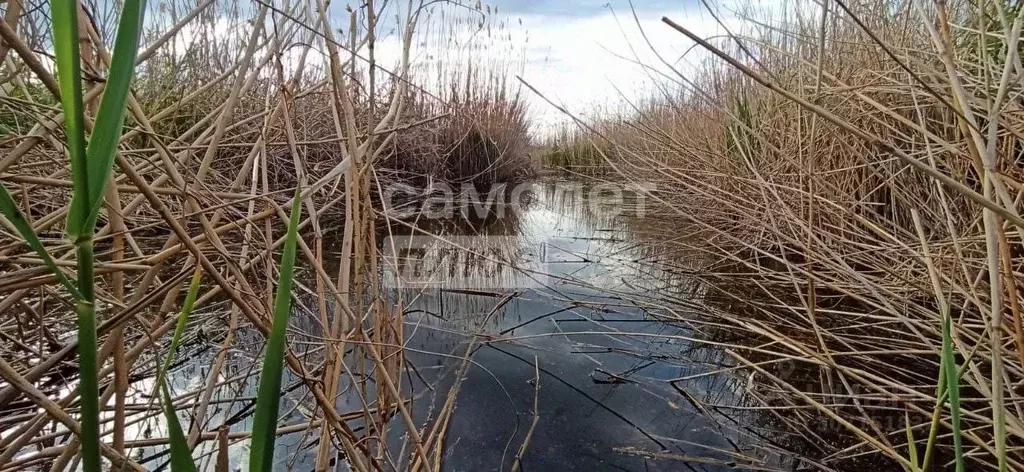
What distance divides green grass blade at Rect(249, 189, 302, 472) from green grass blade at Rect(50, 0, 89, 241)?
0.08 meters

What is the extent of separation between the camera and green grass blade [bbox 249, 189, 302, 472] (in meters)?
0.25

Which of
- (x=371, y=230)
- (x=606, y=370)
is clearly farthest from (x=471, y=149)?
(x=371, y=230)

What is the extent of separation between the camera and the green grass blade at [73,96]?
0.64 feet

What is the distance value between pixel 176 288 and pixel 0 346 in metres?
0.56

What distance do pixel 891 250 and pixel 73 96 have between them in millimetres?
1128

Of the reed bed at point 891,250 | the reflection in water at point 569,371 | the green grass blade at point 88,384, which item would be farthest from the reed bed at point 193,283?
the reed bed at point 891,250

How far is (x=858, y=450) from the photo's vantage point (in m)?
0.78

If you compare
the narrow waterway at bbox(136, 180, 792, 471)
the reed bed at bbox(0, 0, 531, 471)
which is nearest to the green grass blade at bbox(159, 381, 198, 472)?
the reed bed at bbox(0, 0, 531, 471)

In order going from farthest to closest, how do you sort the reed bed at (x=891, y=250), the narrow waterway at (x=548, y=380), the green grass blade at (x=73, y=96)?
1. the narrow waterway at (x=548, y=380)
2. the reed bed at (x=891, y=250)
3. the green grass blade at (x=73, y=96)

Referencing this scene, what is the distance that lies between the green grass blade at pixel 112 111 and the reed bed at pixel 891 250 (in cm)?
33

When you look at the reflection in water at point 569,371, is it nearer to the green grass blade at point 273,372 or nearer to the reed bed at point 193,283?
the reed bed at point 193,283

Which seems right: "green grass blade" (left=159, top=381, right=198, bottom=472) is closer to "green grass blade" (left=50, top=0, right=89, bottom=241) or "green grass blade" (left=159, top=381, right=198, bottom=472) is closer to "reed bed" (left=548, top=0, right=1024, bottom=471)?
"green grass blade" (left=50, top=0, right=89, bottom=241)

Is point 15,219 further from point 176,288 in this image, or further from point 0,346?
point 0,346

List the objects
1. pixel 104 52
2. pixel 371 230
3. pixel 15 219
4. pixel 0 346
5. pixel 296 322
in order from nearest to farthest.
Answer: pixel 15 219, pixel 104 52, pixel 371 230, pixel 0 346, pixel 296 322
